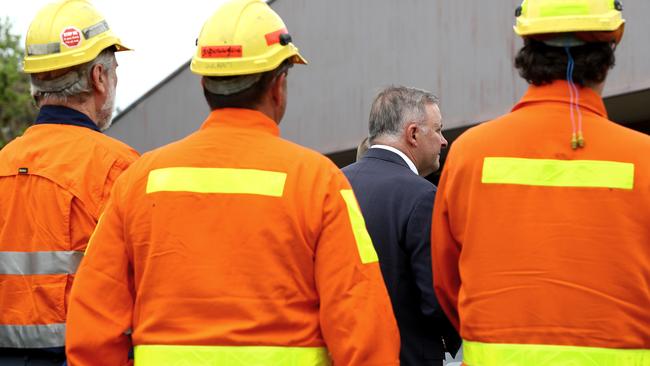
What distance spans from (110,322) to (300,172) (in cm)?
77

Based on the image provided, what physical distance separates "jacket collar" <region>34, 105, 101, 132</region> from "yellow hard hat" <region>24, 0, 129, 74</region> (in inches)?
6.4

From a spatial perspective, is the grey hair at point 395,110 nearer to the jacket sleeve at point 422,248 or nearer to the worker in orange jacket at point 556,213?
the jacket sleeve at point 422,248

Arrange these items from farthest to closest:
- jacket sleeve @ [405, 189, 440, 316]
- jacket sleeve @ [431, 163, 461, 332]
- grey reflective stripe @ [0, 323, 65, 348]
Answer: jacket sleeve @ [405, 189, 440, 316]
grey reflective stripe @ [0, 323, 65, 348]
jacket sleeve @ [431, 163, 461, 332]

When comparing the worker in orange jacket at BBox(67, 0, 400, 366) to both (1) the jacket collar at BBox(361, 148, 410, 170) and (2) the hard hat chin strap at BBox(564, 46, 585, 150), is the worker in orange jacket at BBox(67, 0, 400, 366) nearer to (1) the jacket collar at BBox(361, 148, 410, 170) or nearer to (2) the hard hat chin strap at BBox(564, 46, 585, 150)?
(2) the hard hat chin strap at BBox(564, 46, 585, 150)

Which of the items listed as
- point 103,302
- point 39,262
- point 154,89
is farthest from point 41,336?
point 154,89

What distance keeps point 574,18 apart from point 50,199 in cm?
201

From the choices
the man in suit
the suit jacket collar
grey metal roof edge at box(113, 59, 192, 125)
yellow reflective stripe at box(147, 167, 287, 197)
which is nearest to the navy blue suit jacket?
the man in suit

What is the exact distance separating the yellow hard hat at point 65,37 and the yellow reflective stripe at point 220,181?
3.66ft

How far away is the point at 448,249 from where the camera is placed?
3639 mm

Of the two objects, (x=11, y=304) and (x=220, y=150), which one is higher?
(x=220, y=150)

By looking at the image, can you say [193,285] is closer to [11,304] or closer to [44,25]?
[11,304]

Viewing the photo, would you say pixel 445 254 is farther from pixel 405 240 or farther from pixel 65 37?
pixel 65 37

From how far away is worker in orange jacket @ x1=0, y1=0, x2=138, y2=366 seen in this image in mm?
4078

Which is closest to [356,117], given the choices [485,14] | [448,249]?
[485,14]
